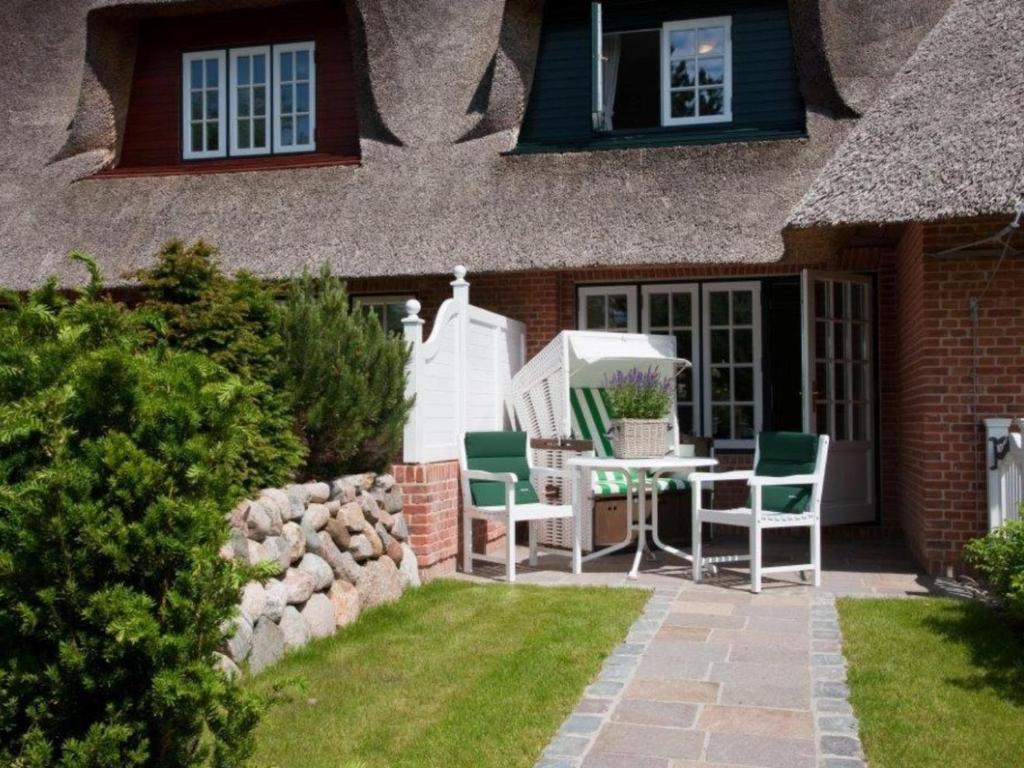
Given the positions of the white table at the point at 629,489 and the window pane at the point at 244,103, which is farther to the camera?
the window pane at the point at 244,103

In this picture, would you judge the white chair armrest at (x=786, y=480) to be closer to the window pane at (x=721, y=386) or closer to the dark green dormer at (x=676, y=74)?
the window pane at (x=721, y=386)

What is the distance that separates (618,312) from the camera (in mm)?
10000

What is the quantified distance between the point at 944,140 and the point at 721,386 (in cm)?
348

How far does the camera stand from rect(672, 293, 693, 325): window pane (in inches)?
389

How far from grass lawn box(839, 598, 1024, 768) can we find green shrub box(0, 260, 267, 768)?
242 centimetres

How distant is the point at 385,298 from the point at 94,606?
7803mm

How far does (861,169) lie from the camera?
23.1ft

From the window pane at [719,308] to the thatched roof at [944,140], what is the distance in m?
2.62

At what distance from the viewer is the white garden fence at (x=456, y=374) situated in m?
7.21

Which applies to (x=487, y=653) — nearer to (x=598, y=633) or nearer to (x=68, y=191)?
(x=598, y=633)

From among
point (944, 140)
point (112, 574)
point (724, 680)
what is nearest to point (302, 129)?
point (944, 140)

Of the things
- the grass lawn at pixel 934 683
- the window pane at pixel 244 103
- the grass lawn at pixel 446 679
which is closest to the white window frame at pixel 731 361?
the grass lawn at pixel 446 679

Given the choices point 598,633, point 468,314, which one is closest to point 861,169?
point 468,314

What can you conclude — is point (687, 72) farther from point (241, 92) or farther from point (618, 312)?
point (241, 92)
